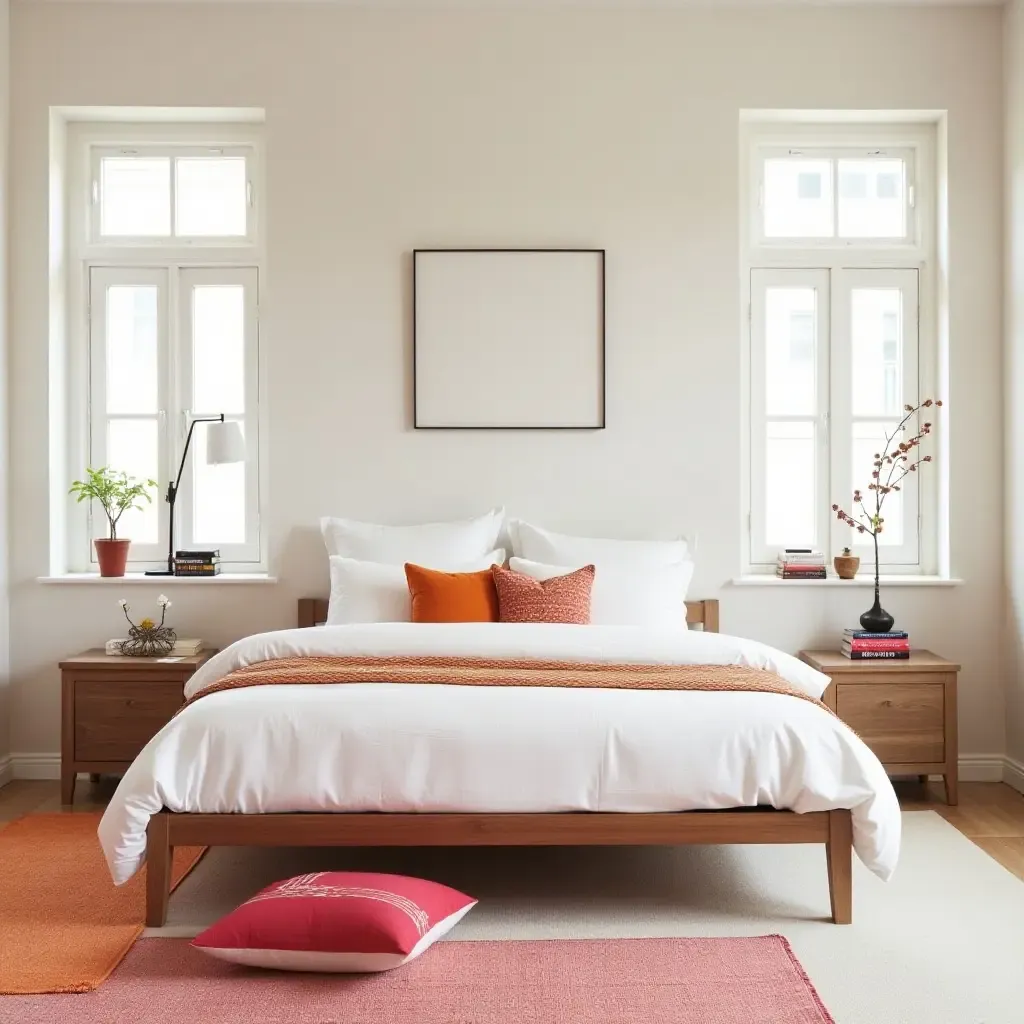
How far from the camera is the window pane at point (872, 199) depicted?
455 centimetres

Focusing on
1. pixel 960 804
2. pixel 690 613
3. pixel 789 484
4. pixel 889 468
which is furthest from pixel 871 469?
pixel 960 804

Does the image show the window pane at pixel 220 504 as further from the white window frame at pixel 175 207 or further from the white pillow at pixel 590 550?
the white pillow at pixel 590 550

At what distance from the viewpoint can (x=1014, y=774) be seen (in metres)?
4.20

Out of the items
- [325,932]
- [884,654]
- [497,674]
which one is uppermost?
[497,674]

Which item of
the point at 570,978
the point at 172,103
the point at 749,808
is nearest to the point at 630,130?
the point at 172,103

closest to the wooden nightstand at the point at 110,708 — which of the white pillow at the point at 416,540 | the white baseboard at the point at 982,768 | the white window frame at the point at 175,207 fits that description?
the white pillow at the point at 416,540

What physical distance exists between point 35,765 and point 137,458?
136 cm

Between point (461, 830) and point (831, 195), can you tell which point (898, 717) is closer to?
point (461, 830)

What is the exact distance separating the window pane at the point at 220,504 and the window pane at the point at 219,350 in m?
0.17

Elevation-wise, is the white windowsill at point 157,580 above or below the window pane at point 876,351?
below

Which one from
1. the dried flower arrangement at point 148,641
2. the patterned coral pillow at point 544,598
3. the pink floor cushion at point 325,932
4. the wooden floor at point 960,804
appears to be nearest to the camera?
the pink floor cushion at point 325,932

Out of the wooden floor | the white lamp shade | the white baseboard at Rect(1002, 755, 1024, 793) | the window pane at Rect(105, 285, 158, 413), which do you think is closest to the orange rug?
the wooden floor

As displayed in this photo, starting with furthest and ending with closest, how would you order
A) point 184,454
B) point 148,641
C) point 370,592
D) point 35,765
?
point 184,454, point 35,765, point 148,641, point 370,592

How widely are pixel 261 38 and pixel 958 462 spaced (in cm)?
343
